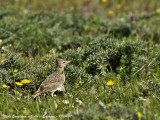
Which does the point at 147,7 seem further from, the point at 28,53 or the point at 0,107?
the point at 0,107

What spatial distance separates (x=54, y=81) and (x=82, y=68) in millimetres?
979

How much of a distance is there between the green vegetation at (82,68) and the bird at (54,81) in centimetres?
12

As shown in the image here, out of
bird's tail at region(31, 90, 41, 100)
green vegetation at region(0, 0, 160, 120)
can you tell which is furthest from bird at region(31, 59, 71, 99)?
green vegetation at region(0, 0, 160, 120)

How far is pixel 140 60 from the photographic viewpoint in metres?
5.42

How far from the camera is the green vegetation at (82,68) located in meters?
3.87

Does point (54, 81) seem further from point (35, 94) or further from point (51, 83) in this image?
point (35, 94)

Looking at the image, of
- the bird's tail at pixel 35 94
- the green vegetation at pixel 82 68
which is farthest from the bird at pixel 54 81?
the green vegetation at pixel 82 68

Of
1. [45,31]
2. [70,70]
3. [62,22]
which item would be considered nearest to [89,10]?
[62,22]

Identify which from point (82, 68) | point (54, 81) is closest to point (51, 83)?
point (54, 81)

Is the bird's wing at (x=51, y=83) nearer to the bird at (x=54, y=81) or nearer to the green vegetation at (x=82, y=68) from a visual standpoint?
the bird at (x=54, y=81)

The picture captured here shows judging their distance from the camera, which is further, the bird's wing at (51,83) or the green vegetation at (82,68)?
the bird's wing at (51,83)

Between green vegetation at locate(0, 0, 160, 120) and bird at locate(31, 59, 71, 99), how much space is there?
117mm

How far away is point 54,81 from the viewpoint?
14.7 feet

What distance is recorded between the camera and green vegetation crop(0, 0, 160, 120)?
12.7ft
